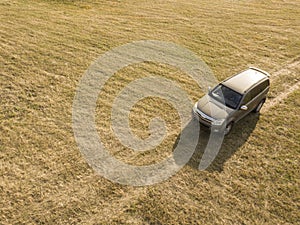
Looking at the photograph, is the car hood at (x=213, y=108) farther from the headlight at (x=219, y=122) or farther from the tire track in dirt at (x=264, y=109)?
the tire track in dirt at (x=264, y=109)

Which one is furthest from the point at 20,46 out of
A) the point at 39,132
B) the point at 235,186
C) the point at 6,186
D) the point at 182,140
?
the point at 235,186

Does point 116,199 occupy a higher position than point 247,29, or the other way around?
point 247,29

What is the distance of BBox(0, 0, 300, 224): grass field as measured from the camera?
880 cm

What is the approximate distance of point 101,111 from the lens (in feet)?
41.5

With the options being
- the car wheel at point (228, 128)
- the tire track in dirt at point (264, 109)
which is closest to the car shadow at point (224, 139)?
the car wheel at point (228, 128)

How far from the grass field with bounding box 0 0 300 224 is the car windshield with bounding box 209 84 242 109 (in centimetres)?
154

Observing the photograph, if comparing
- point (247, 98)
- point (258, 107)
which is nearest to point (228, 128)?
point (247, 98)

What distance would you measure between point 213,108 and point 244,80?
2221 mm

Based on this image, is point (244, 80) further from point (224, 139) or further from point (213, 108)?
point (224, 139)

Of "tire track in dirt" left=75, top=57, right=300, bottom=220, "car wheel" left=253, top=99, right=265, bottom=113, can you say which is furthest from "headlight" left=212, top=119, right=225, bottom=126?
"tire track in dirt" left=75, top=57, right=300, bottom=220

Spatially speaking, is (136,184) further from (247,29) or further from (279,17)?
(279,17)

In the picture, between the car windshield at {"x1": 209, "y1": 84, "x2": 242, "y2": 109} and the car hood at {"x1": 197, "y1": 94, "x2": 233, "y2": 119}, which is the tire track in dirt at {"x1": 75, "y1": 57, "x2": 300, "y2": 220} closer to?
the car windshield at {"x1": 209, "y1": 84, "x2": 242, "y2": 109}

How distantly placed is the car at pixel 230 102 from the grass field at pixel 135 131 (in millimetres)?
906

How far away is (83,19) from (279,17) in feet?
63.1
